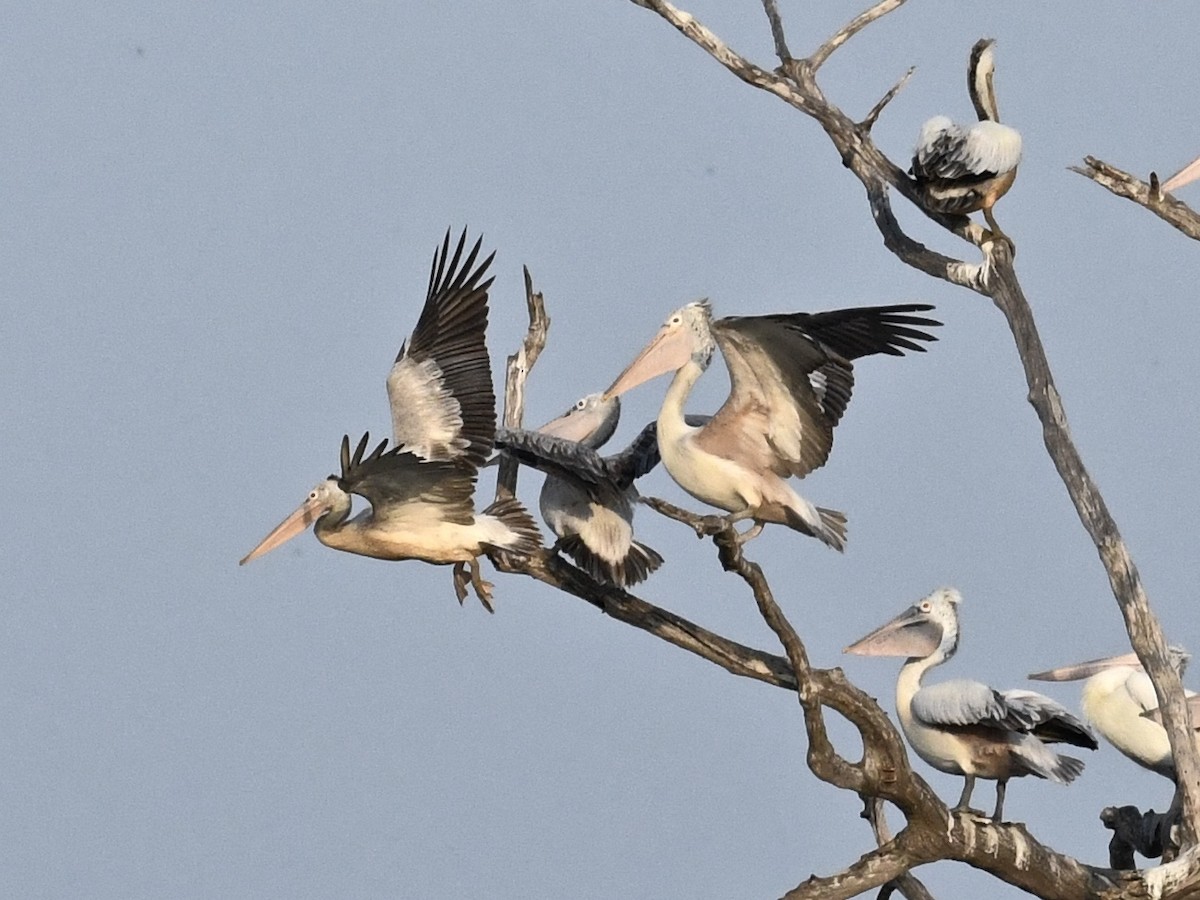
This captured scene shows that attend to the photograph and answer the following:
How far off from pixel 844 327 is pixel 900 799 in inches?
67.5

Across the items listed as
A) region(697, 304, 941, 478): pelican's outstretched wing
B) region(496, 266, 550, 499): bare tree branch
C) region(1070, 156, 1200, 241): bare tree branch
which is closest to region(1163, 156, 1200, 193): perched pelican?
region(1070, 156, 1200, 241): bare tree branch

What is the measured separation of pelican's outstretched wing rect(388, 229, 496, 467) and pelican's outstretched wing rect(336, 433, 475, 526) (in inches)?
2.5

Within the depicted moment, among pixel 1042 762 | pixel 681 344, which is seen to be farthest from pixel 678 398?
pixel 1042 762

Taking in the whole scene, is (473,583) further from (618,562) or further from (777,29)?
(777,29)

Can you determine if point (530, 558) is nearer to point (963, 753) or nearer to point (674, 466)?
point (674, 466)

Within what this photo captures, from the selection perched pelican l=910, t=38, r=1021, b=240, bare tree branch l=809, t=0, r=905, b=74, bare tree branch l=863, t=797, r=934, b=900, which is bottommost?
bare tree branch l=863, t=797, r=934, b=900

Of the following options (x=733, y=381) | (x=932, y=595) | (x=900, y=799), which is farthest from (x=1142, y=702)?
(x=733, y=381)

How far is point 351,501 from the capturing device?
9.48 metres

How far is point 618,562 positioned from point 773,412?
1.12 m

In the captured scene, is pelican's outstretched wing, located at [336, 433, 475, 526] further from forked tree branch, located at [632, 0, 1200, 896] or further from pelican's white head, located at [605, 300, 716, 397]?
forked tree branch, located at [632, 0, 1200, 896]

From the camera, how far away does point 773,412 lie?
29.1 feet

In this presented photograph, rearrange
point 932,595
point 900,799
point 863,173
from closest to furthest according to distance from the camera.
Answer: point 900,799 < point 932,595 < point 863,173

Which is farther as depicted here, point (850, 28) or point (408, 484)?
point (850, 28)

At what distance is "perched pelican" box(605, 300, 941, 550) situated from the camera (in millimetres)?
8695
